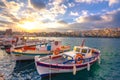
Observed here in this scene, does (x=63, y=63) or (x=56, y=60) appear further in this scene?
(x=56, y=60)

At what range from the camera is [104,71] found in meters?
30.2

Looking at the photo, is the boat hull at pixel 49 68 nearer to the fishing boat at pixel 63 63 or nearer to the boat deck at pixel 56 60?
the fishing boat at pixel 63 63

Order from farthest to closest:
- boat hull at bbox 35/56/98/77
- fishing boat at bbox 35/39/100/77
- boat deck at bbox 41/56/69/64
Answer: boat deck at bbox 41/56/69/64 < fishing boat at bbox 35/39/100/77 < boat hull at bbox 35/56/98/77

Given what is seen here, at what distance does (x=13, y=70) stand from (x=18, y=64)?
4.57 metres

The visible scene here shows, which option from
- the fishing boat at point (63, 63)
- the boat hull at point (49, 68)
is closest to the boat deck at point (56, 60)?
the fishing boat at point (63, 63)

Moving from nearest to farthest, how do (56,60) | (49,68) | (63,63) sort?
(49,68) → (63,63) → (56,60)

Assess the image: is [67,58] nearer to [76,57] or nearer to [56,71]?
[76,57]

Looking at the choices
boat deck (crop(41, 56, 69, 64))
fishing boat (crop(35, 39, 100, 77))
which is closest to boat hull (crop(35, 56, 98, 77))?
fishing boat (crop(35, 39, 100, 77))

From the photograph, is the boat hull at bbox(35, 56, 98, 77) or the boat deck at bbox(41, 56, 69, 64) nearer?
the boat hull at bbox(35, 56, 98, 77)

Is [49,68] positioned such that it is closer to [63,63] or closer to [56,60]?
[63,63]

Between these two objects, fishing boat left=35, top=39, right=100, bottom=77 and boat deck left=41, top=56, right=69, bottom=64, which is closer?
fishing boat left=35, top=39, right=100, bottom=77

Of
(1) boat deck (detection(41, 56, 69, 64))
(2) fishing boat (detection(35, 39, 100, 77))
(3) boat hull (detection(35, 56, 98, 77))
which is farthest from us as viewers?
(1) boat deck (detection(41, 56, 69, 64))

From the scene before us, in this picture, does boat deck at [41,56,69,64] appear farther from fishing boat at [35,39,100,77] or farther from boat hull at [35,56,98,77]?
boat hull at [35,56,98,77]

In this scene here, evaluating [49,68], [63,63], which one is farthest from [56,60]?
[49,68]
